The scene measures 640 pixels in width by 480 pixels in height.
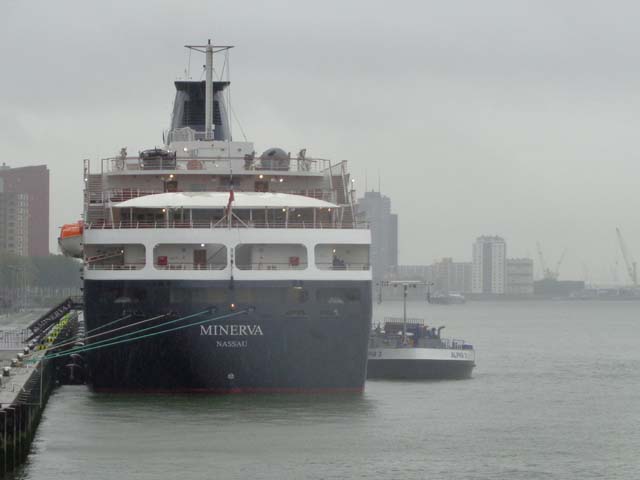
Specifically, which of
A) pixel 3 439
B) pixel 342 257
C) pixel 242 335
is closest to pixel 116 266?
pixel 242 335

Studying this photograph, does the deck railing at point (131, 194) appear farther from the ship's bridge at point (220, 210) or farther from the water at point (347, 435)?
the water at point (347, 435)

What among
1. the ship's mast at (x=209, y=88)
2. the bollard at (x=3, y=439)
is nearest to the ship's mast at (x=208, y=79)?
the ship's mast at (x=209, y=88)

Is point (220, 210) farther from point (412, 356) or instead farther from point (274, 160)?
point (412, 356)

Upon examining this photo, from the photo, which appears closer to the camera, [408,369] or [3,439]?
[3,439]

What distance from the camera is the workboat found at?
6856cm

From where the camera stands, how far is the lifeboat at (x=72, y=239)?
61.2 metres

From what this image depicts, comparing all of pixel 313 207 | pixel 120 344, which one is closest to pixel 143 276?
pixel 120 344

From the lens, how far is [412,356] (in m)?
68.9

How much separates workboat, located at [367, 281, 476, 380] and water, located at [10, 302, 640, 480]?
2.10m

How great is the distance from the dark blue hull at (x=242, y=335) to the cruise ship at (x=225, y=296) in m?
0.04

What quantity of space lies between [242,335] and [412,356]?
18834 mm

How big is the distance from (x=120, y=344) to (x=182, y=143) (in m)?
13.0

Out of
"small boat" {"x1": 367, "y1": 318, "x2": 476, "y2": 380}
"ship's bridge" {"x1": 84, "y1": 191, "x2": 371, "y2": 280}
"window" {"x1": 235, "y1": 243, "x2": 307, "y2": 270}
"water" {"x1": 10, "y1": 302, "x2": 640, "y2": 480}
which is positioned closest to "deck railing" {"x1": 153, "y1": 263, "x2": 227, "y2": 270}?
"ship's bridge" {"x1": 84, "y1": 191, "x2": 371, "y2": 280}

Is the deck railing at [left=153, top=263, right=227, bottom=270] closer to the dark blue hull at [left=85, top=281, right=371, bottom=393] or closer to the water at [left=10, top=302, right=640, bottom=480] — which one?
the dark blue hull at [left=85, top=281, right=371, bottom=393]
